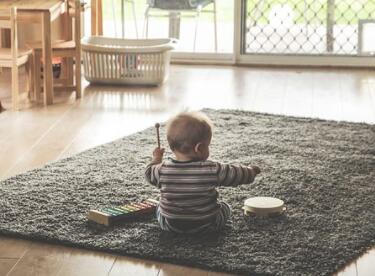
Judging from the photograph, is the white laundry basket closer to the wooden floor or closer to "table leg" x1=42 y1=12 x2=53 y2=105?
the wooden floor

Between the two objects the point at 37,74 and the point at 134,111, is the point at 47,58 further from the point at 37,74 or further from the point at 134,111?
the point at 134,111

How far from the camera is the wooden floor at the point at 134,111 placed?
2557 mm

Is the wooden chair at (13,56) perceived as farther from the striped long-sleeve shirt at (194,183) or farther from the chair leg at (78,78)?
the striped long-sleeve shirt at (194,183)

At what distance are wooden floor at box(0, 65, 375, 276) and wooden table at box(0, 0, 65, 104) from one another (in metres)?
0.14

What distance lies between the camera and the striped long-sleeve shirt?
8.86ft

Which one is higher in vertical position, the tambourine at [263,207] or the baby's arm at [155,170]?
the baby's arm at [155,170]

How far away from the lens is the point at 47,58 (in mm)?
4719

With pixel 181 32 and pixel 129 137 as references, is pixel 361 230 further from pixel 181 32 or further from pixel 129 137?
pixel 181 32

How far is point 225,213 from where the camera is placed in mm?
2773

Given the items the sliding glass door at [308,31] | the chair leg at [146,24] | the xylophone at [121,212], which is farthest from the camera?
the chair leg at [146,24]

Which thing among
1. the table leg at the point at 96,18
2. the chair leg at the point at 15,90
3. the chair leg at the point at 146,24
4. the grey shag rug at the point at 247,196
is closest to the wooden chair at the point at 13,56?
the chair leg at the point at 15,90

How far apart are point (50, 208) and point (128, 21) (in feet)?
11.2

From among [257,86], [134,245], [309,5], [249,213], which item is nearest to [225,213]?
[249,213]

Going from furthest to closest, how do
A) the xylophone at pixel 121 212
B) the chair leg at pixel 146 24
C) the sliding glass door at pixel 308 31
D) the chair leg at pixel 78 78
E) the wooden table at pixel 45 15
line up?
the chair leg at pixel 146 24
the sliding glass door at pixel 308 31
the chair leg at pixel 78 78
the wooden table at pixel 45 15
the xylophone at pixel 121 212
